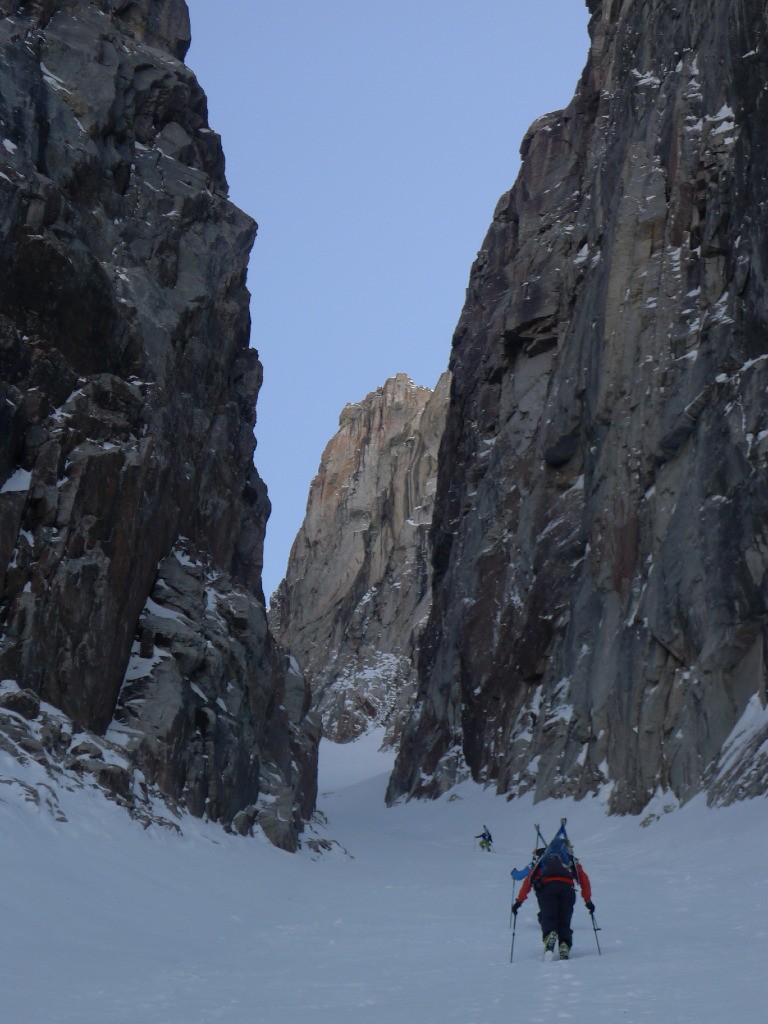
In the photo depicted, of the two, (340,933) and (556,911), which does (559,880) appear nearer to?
(556,911)

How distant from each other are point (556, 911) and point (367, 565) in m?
113

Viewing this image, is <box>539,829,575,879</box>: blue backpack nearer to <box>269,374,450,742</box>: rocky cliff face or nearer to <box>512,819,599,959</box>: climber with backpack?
<box>512,819,599,959</box>: climber with backpack

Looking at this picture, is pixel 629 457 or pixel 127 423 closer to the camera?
pixel 127 423

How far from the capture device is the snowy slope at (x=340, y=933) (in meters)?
8.69

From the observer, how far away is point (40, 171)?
1093 inches

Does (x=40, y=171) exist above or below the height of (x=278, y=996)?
above

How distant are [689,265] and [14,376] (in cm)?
2247

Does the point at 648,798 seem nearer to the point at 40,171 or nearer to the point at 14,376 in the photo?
the point at 14,376

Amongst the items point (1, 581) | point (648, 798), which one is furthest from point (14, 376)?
point (648, 798)

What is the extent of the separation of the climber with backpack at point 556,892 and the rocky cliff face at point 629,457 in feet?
→ 41.5

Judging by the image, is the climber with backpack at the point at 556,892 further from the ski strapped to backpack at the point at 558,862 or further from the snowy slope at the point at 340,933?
the snowy slope at the point at 340,933

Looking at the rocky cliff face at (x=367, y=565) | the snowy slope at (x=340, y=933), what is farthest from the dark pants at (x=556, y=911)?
the rocky cliff face at (x=367, y=565)

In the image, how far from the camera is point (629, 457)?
38.5m

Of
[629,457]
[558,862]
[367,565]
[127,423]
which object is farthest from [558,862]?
[367,565]
